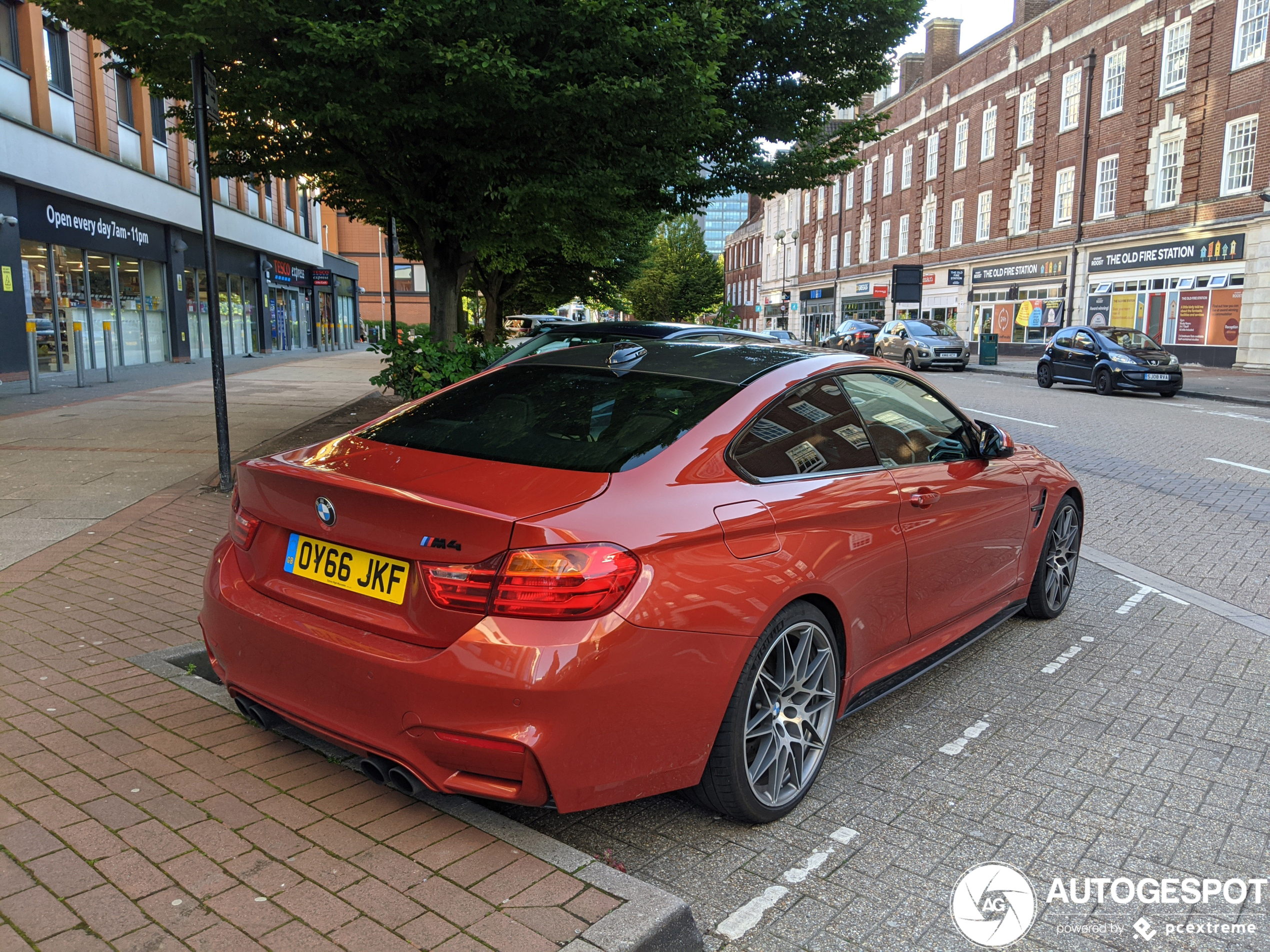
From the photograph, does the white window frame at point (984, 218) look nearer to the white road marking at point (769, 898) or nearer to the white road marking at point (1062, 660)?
the white road marking at point (1062, 660)

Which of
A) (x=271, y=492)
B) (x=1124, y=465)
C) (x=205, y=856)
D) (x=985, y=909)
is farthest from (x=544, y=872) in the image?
(x=1124, y=465)

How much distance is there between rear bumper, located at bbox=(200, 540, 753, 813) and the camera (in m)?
2.43

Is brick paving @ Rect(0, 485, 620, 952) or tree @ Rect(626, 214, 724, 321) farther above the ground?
tree @ Rect(626, 214, 724, 321)

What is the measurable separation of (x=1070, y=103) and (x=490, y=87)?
118 ft

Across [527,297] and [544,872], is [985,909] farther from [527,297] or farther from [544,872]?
[527,297]

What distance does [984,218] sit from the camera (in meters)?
44.3

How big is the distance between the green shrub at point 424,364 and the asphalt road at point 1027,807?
669 centimetres

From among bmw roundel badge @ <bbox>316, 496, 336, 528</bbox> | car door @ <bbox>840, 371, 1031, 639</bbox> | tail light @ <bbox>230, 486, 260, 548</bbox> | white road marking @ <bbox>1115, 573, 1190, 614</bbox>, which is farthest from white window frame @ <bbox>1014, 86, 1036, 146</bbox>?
bmw roundel badge @ <bbox>316, 496, 336, 528</bbox>

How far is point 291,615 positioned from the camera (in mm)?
2861

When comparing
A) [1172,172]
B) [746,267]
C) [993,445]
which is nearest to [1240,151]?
[1172,172]

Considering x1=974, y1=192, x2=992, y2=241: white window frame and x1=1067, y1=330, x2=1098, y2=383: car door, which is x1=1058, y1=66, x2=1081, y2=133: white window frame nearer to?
x1=974, y1=192, x2=992, y2=241: white window frame

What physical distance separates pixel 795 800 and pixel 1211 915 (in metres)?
1.17

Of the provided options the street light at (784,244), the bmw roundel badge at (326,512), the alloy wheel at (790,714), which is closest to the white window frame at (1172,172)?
the alloy wheel at (790,714)

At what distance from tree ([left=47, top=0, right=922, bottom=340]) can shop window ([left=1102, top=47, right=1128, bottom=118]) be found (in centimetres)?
2555
